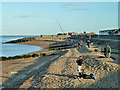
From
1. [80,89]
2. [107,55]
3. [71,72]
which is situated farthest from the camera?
[107,55]

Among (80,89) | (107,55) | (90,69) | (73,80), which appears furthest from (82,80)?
(107,55)

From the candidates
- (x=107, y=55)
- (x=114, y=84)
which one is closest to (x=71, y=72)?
(x=114, y=84)

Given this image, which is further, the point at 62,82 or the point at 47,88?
the point at 62,82

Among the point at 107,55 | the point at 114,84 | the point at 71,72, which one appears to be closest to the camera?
the point at 114,84

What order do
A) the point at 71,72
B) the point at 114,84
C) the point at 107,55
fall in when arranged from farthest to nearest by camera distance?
the point at 107,55
the point at 71,72
the point at 114,84

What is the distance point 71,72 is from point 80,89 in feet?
12.1

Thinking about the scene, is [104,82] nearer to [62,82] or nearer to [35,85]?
[62,82]

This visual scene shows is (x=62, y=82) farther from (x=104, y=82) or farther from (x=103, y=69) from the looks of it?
(x=103, y=69)

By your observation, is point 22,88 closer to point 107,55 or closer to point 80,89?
point 80,89

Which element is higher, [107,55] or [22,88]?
[107,55]

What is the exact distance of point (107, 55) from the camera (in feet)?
66.5

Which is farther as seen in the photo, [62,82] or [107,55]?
[107,55]

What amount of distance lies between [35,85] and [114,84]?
5621 mm

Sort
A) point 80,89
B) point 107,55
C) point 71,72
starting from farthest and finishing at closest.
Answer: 1. point 107,55
2. point 71,72
3. point 80,89
